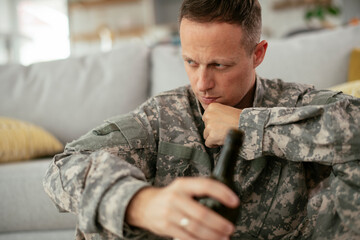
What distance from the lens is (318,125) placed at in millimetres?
771

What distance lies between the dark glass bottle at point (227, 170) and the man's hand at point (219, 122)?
0.87 feet

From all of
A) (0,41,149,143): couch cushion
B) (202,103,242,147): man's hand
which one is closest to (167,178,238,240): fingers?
(202,103,242,147): man's hand

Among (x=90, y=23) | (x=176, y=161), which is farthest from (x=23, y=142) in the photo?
(x=90, y=23)

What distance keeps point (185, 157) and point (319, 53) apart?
1.06 metres

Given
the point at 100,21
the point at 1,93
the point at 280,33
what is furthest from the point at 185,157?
the point at 100,21

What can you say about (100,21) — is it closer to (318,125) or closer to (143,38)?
(143,38)

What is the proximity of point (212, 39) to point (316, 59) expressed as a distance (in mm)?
967

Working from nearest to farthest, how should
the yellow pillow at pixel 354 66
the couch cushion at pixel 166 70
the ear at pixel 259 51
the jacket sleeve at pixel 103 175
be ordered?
the jacket sleeve at pixel 103 175, the ear at pixel 259 51, the yellow pillow at pixel 354 66, the couch cushion at pixel 166 70

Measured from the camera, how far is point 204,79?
0.88 m

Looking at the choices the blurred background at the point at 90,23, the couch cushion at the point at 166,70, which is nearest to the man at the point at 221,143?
the couch cushion at the point at 166,70

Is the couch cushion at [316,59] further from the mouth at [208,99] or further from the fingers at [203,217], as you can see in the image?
the fingers at [203,217]

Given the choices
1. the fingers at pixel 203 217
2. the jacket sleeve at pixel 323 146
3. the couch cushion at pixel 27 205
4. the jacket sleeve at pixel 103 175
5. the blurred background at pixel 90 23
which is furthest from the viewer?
the blurred background at pixel 90 23

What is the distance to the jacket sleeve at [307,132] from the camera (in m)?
0.75

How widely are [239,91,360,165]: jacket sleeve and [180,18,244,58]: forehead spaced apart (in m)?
0.17
